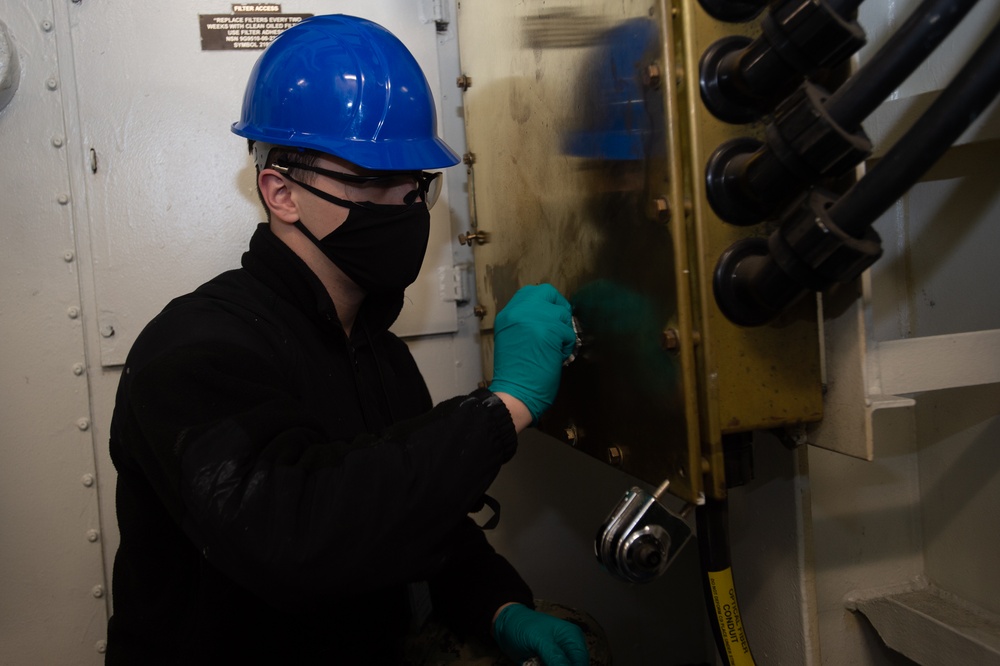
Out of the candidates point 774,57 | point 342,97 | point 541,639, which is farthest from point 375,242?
point 541,639

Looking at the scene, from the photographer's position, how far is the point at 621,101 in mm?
890

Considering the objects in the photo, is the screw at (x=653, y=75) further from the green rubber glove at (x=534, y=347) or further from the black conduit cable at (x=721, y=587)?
the black conduit cable at (x=721, y=587)

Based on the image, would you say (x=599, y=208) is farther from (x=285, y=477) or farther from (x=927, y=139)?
(x=285, y=477)

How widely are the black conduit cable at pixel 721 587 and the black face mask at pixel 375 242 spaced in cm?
58

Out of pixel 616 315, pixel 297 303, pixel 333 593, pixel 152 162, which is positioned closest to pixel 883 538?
pixel 616 315

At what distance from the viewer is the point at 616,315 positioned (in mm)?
961

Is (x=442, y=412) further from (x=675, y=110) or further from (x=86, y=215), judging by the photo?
(x=86, y=215)

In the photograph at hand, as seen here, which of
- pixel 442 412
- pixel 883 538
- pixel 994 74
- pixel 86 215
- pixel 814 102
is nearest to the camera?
pixel 994 74

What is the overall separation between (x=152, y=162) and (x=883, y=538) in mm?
1572

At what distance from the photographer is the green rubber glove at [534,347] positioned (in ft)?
3.26

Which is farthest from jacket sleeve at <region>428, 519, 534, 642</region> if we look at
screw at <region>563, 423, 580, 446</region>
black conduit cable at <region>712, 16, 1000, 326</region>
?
black conduit cable at <region>712, 16, 1000, 326</region>

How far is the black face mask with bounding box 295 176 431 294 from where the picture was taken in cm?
104

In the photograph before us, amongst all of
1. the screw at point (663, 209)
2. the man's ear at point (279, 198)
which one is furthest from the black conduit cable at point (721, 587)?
the man's ear at point (279, 198)

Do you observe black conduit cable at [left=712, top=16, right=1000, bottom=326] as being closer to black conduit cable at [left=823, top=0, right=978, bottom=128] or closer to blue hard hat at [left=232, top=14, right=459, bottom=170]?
black conduit cable at [left=823, top=0, right=978, bottom=128]
